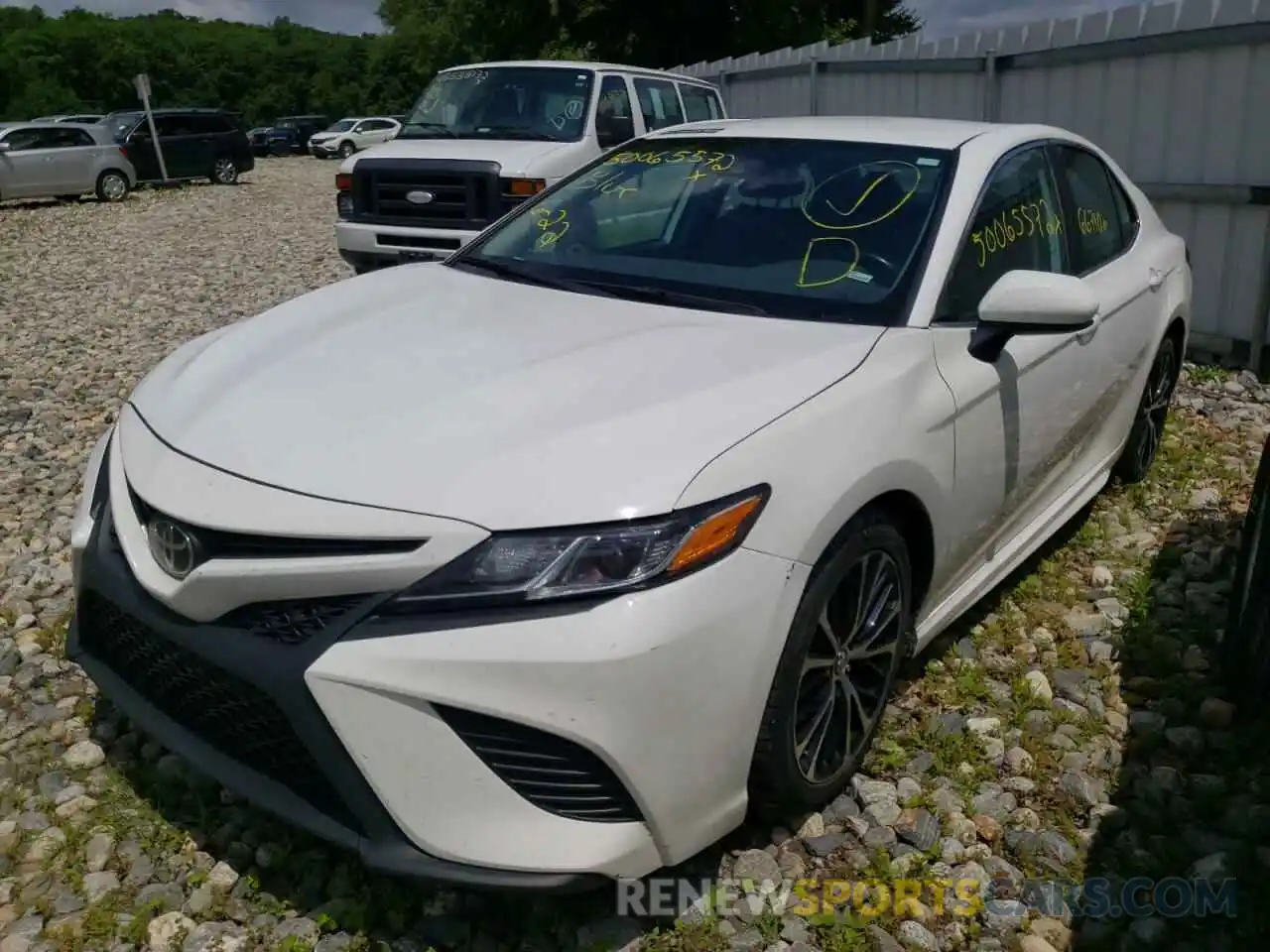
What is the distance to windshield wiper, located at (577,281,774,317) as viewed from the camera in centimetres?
294

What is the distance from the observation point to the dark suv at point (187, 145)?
22.5m

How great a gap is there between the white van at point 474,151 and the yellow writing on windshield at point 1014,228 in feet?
15.2

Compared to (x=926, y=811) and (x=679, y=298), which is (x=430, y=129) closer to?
(x=679, y=298)

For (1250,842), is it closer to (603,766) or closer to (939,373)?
(939,373)

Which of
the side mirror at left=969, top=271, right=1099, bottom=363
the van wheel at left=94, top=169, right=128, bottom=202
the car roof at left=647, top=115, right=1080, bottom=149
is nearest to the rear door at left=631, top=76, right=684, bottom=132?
the car roof at left=647, top=115, right=1080, bottom=149

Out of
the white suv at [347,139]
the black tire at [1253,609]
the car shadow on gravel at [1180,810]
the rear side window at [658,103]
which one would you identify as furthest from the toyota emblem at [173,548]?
the white suv at [347,139]

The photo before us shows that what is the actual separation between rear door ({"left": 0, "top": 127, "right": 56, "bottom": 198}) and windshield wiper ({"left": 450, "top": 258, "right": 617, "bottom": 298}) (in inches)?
722

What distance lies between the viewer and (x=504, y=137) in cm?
869

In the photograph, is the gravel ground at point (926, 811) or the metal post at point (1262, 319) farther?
the metal post at point (1262, 319)

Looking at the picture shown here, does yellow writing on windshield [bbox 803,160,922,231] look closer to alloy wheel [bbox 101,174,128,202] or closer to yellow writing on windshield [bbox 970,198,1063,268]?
yellow writing on windshield [bbox 970,198,1063,268]

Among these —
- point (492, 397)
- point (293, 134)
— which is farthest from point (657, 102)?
point (293, 134)

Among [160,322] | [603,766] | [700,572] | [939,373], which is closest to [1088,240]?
[939,373]

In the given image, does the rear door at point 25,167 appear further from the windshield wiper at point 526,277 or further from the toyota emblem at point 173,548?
the toyota emblem at point 173,548

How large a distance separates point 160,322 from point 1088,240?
722 cm
